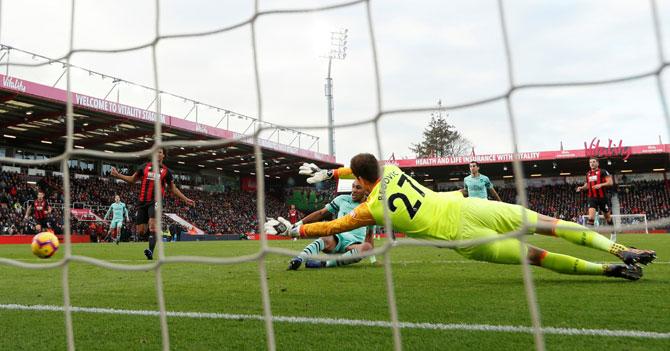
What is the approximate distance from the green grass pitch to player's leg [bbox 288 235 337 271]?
42 cm

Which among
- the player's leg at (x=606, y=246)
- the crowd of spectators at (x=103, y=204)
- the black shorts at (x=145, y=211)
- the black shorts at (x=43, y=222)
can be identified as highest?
the crowd of spectators at (x=103, y=204)

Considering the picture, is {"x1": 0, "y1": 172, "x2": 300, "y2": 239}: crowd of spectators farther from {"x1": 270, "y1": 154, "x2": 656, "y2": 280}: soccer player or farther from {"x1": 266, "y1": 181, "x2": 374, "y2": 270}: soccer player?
{"x1": 270, "y1": 154, "x2": 656, "y2": 280}: soccer player

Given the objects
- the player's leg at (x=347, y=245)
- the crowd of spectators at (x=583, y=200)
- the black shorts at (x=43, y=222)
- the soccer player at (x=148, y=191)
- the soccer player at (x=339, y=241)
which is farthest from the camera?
the crowd of spectators at (x=583, y=200)

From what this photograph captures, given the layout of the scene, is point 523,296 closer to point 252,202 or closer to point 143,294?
point 143,294

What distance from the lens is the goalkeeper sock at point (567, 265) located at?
4031mm

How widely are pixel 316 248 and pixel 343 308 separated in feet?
8.92

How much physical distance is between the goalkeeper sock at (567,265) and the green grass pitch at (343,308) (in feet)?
0.35

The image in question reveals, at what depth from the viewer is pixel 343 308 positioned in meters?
3.37

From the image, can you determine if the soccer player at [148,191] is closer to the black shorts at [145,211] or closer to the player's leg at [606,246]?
the black shorts at [145,211]

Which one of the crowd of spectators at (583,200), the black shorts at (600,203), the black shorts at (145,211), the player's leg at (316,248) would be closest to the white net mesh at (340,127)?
the player's leg at (316,248)

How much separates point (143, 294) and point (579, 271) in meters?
3.35

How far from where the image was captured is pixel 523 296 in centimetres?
364

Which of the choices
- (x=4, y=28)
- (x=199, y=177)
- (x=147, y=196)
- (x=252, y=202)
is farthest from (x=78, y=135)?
(x=4, y=28)

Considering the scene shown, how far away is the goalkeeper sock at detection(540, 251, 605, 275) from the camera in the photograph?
13.2 ft
